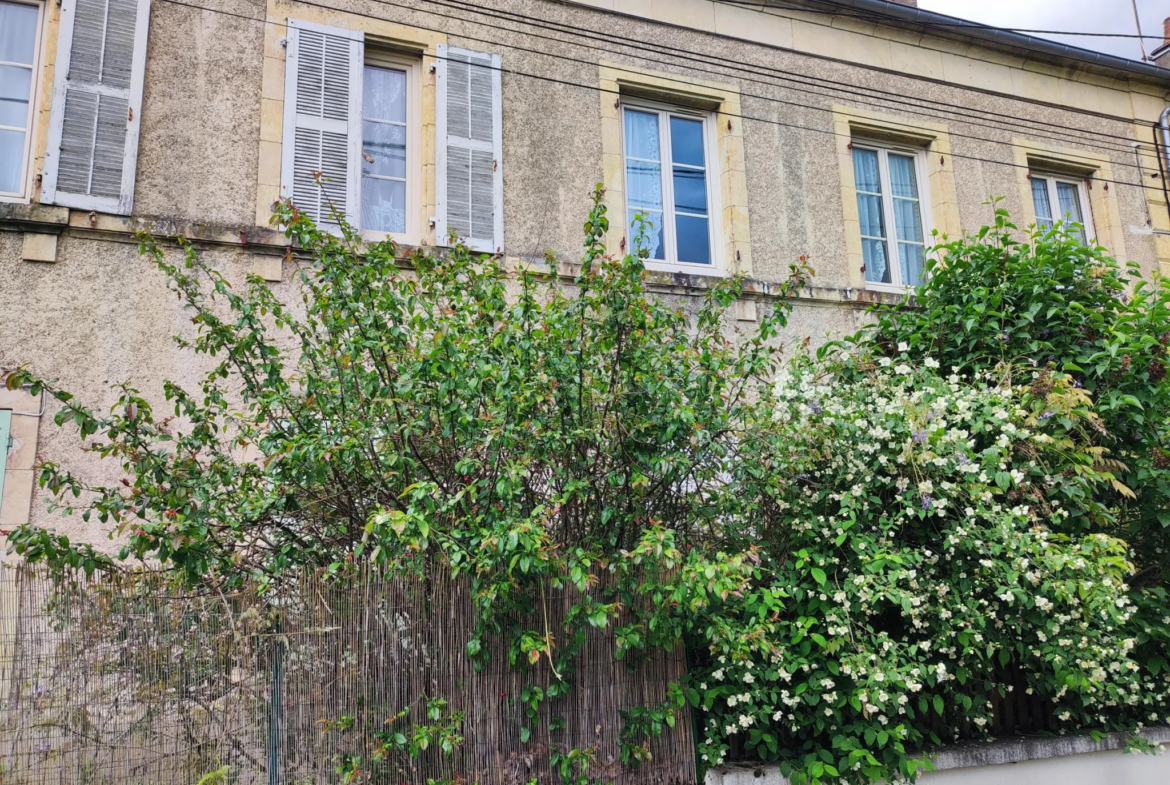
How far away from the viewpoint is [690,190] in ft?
27.4

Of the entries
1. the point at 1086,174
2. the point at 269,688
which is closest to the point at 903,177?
the point at 1086,174

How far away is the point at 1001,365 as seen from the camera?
5.05 m

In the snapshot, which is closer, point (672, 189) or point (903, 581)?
point (903, 581)

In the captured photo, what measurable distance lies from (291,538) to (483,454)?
108 centimetres

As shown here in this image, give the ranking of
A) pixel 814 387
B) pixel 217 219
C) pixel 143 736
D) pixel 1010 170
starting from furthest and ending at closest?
pixel 1010 170, pixel 217 219, pixel 814 387, pixel 143 736

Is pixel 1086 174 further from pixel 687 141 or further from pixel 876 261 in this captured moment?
pixel 687 141

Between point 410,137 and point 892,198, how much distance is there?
4.94 meters

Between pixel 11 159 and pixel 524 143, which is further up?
pixel 524 143

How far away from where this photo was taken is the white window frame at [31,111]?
623cm

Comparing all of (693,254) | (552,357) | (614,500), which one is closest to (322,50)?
(693,254)

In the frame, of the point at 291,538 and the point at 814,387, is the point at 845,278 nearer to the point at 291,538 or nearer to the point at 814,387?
the point at 814,387

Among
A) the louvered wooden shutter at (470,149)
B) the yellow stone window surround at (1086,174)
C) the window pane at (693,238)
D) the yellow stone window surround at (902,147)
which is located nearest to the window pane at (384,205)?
the louvered wooden shutter at (470,149)

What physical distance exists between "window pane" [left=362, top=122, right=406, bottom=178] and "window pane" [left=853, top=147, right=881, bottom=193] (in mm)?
4582

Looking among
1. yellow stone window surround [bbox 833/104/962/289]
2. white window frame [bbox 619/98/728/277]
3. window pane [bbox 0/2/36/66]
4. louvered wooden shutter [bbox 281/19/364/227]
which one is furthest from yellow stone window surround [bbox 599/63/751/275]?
window pane [bbox 0/2/36/66]
